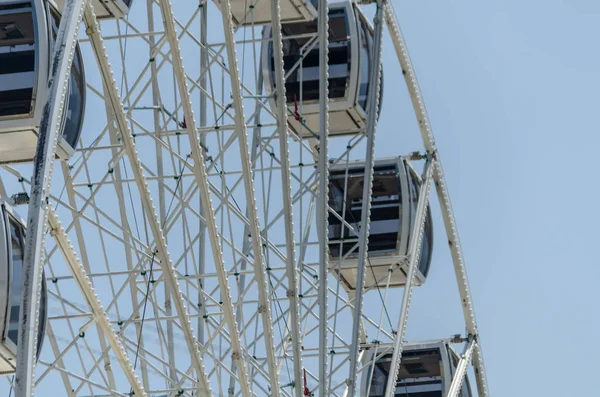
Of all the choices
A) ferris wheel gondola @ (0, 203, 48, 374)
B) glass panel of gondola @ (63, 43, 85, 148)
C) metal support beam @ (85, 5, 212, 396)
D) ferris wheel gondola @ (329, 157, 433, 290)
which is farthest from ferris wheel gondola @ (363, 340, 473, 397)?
ferris wheel gondola @ (0, 203, 48, 374)

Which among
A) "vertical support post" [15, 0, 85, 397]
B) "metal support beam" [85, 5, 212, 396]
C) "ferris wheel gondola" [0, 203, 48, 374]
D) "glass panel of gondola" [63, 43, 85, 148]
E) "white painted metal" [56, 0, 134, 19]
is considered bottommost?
"vertical support post" [15, 0, 85, 397]

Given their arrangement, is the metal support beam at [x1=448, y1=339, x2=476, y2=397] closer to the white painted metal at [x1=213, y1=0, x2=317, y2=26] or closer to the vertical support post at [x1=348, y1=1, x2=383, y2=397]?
the vertical support post at [x1=348, y1=1, x2=383, y2=397]

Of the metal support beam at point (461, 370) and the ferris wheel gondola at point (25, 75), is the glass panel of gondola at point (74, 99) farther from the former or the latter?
the metal support beam at point (461, 370)

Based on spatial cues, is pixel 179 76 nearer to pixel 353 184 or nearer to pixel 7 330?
pixel 7 330

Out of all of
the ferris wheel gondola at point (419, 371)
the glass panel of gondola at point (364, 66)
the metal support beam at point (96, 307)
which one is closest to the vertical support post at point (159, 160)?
the metal support beam at point (96, 307)

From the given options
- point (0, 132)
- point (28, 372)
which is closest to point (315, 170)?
point (0, 132)

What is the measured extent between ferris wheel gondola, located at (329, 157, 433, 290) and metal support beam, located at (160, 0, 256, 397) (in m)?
6.86

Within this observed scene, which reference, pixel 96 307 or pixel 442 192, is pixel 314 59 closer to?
pixel 442 192

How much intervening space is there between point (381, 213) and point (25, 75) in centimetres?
1243

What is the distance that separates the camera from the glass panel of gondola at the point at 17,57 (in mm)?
25500

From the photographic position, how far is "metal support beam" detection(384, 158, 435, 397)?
34500 millimetres

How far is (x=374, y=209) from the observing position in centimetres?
3666

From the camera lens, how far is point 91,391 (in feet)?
97.1

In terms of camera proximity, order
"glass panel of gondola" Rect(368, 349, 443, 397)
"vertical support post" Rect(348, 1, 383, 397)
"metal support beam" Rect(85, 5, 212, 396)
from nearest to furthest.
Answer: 1. "metal support beam" Rect(85, 5, 212, 396)
2. "vertical support post" Rect(348, 1, 383, 397)
3. "glass panel of gondola" Rect(368, 349, 443, 397)
